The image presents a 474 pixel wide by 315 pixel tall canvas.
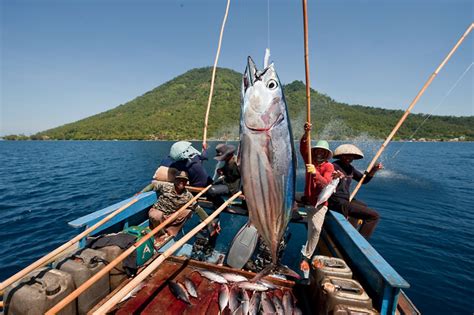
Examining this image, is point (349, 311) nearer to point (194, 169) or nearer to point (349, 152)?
point (349, 152)

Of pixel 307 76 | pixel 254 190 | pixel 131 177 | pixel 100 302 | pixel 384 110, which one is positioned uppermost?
pixel 384 110

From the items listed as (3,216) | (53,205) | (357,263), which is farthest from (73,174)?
(357,263)

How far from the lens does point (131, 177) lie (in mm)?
22984

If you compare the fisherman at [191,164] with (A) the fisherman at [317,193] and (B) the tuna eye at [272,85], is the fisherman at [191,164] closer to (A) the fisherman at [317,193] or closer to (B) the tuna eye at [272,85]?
(A) the fisherman at [317,193]

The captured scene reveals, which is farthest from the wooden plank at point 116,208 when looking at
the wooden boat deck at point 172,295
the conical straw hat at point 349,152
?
the conical straw hat at point 349,152

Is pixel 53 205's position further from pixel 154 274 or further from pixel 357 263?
pixel 357 263

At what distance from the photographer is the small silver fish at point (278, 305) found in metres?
3.00

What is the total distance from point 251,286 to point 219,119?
362 feet

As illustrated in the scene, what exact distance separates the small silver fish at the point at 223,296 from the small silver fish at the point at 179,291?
420mm

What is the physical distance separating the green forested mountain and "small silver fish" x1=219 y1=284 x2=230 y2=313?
60.6 meters

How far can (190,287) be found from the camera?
3291mm

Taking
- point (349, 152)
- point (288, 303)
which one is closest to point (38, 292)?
point (288, 303)

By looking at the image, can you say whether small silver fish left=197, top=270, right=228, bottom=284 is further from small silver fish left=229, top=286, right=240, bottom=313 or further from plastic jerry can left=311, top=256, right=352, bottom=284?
plastic jerry can left=311, top=256, right=352, bottom=284

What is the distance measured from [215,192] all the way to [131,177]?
2021cm
